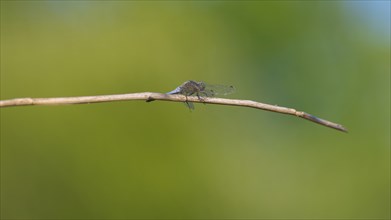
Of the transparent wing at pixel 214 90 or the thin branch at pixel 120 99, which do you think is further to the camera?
the transparent wing at pixel 214 90

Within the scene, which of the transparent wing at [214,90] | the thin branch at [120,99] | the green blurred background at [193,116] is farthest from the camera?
the green blurred background at [193,116]

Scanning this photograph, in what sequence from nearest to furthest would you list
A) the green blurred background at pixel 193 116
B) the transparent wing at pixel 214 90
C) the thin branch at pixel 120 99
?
the thin branch at pixel 120 99 < the transparent wing at pixel 214 90 < the green blurred background at pixel 193 116

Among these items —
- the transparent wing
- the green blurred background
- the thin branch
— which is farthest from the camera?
the green blurred background

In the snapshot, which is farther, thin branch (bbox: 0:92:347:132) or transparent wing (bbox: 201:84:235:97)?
transparent wing (bbox: 201:84:235:97)

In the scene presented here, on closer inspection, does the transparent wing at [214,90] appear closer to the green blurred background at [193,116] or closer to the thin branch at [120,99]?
the thin branch at [120,99]

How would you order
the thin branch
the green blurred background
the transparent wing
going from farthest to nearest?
the green blurred background < the transparent wing < the thin branch

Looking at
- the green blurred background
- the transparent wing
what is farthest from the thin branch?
the green blurred background

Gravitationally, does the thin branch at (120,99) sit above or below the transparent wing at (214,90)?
below

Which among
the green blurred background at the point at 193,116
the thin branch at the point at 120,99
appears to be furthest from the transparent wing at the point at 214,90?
the green blurred background at the point at 193,116

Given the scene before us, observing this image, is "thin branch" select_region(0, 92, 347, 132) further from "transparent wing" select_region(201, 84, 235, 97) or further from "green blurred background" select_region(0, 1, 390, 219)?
"green blurred background" select_region(0, 1, 390, 219)

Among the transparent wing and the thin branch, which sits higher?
the transparent wing
